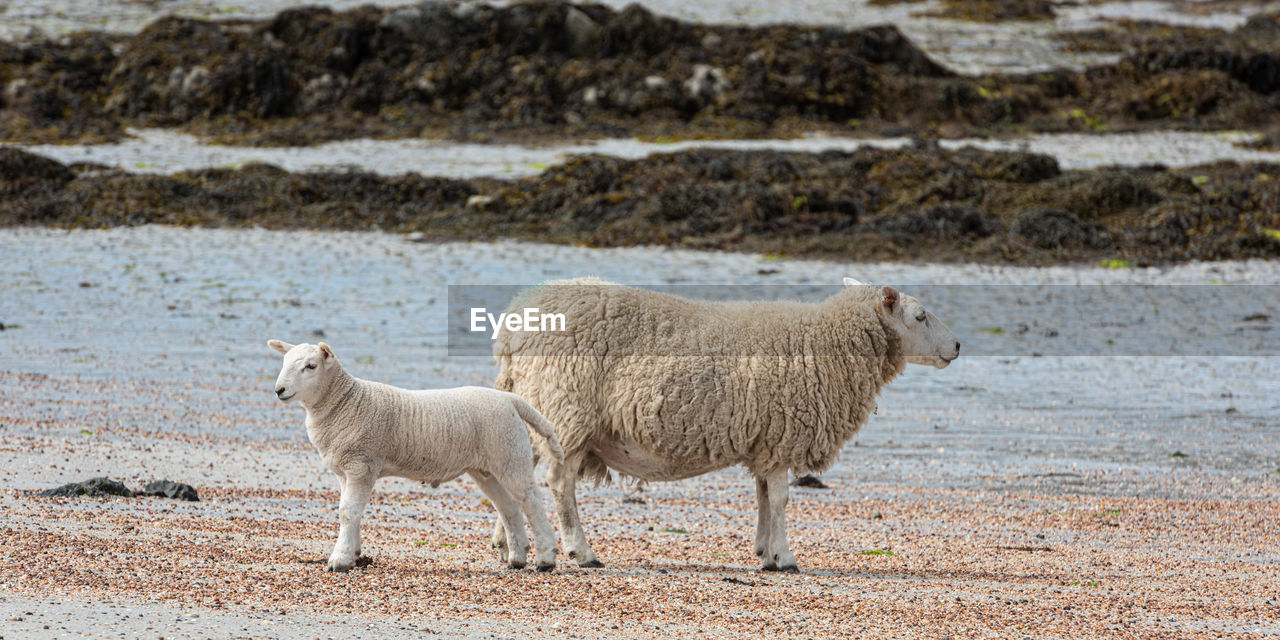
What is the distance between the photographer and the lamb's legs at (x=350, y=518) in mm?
7578

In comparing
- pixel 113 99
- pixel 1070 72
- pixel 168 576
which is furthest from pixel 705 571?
pixel 1070 72

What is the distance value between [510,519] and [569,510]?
0.57 meters

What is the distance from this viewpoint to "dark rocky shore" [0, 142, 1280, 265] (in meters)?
25.0

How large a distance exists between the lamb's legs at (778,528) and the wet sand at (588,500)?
0.20 metres

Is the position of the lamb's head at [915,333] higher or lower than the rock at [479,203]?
higher

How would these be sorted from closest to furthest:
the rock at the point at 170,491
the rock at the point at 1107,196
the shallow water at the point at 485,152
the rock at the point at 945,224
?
the rock at the point at 170,491, the rock at the point at 945,224, the rock at the point at 1107,196, the shallow water at the point at 485,152

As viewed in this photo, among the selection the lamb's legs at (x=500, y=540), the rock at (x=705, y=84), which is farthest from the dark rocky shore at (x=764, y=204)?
the lamb's legs at (x=500, y=540)

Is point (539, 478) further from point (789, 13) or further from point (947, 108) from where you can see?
point (789, 13)

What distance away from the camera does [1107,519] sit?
11.1 m

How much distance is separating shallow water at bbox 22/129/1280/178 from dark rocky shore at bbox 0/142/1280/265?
3.49 ft

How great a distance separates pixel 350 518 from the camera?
25.2ft

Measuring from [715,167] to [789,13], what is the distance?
1325 centimetres

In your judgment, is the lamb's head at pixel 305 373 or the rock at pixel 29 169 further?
the rock at pixel 29 169

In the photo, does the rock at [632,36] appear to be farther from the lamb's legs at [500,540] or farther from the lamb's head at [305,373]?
the lamb's head at [305,373]
